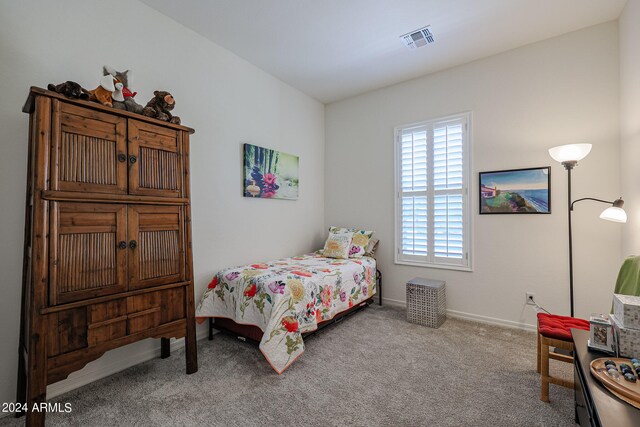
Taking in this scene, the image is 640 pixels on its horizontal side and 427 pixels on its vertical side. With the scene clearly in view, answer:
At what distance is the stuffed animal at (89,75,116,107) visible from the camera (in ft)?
6.12

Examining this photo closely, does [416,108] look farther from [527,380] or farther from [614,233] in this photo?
[527,380]

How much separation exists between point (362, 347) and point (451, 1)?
3104mm

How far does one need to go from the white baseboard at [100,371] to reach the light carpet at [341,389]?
0.05 meters

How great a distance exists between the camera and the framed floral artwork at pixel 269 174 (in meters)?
3.36

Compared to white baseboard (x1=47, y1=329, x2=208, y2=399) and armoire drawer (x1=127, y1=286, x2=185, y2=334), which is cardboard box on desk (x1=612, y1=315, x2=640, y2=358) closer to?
armoire drawer (x1=127, y1=286, x2=185, y2=334)

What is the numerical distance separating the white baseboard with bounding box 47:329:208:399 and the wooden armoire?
0.76ft

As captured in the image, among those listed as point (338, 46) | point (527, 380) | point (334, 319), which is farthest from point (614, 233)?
point (338, 46)

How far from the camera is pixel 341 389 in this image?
2.01m

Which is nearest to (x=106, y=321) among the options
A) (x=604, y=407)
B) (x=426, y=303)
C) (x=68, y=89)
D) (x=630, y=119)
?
(x=68, y=89)

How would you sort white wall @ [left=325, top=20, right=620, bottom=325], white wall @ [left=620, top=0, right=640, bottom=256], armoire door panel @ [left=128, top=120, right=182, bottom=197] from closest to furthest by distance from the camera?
armoire door panel @ [left=128, top=120, right=182, bottom=197] < white wall @ [left=620, top=0, right=640, bottom=256] < white wall @ [left=325, top=20, right=620, bottom=325]

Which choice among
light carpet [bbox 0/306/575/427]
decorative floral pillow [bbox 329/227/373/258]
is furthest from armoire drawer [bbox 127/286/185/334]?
decorative floral pillow [bbox 329/227/373/258]

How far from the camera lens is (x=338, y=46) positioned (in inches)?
121

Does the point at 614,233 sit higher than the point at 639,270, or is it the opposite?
the point at 614,233

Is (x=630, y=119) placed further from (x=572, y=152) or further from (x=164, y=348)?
(x=164, y=348)
